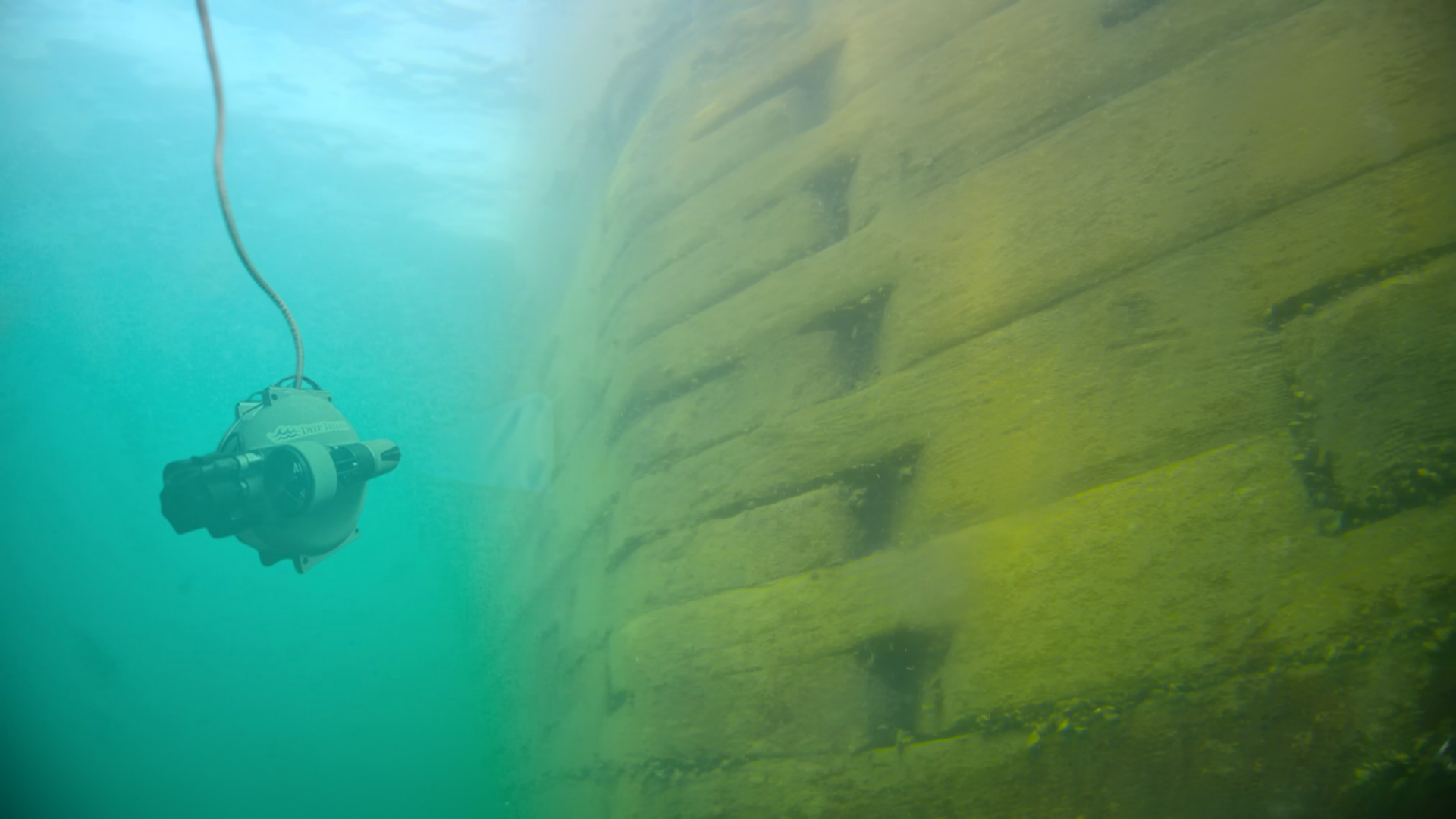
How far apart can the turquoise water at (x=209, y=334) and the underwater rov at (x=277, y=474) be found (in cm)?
534

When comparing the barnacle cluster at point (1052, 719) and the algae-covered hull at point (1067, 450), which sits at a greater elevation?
the algae-covered hull at point (1067, 450)

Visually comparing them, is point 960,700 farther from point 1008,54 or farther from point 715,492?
point 1008,54

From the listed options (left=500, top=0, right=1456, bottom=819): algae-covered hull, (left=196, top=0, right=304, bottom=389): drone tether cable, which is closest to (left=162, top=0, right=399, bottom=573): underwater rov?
(left=196, top=0, right=304, bottom=389): drone tether cable

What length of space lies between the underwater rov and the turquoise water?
5.34m

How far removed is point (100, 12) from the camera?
13.8m

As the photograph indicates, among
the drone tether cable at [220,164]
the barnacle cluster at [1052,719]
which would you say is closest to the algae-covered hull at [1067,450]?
the barnacle cluster at [1052,719]

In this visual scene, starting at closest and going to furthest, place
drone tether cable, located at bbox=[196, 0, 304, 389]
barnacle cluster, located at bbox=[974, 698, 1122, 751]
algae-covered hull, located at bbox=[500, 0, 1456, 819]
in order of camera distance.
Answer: algae-covered hull, located at bbox=[500, 0, 1456, 819] < barnacle cluster, located at bbox=[974, 698, 1122, 751] < drone tether cable, located at bbox=[196, 0, 304, 389]

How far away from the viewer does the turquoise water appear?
13.9 m

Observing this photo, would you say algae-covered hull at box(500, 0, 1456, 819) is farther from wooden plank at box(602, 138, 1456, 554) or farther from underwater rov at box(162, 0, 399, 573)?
underwater rov at box(162, 0, 399, 573)

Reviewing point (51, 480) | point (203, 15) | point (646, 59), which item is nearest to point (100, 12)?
point (646, 59)

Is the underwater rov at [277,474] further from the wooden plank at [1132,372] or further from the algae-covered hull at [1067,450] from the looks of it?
the wooden plank at [1132,372]

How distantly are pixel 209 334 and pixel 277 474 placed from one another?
49084mm

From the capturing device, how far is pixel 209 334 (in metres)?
38.8

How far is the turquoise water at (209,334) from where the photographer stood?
13883mm
